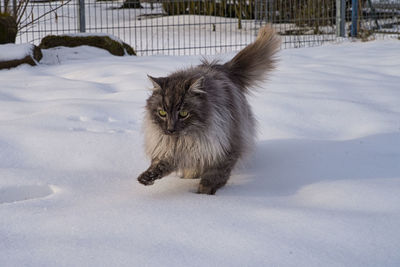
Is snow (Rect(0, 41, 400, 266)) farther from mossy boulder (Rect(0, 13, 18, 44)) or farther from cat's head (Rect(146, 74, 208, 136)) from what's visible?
mossy boulder (Rect(0, 13, 18, 44))

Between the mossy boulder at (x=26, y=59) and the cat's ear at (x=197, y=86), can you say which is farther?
the mossy boulder at (x=26, y=59)

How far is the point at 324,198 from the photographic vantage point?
2467mm

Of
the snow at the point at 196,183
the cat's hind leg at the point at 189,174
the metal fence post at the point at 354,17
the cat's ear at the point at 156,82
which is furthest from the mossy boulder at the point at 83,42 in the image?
the cat's ear at the point at 156,82

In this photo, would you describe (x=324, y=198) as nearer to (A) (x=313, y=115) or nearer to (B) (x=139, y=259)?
(B) (x=139, y=259)

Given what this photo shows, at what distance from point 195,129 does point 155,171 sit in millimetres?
307

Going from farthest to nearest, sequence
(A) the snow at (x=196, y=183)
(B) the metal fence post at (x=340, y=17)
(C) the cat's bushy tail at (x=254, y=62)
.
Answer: (B) the metal fence post at (x=340, y=17) < (C) the cat's bushy tail at (x=254, y=62) < (A) the snow at (x=196, y=183)

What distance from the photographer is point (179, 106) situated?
101 inches

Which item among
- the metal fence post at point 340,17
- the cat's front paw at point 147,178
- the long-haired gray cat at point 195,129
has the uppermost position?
the metal fence post at point 340,17

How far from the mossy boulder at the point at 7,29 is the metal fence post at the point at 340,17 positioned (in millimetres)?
5423

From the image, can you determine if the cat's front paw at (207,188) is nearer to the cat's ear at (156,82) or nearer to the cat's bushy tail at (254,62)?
the cat's ear at (156,82)

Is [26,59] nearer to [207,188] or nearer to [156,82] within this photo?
[156,82]

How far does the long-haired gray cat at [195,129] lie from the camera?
259 cm

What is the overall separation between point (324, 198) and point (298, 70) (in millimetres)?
3316

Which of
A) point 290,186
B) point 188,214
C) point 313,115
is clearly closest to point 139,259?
point 188,214
